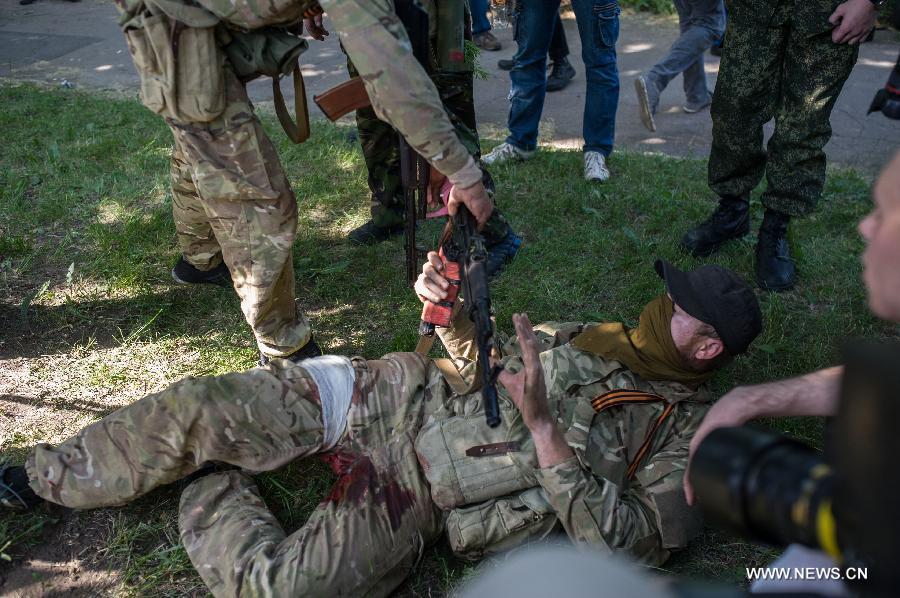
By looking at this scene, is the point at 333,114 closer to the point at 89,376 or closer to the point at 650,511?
the point at 89,376

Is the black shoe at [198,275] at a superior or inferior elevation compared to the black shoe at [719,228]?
inferior

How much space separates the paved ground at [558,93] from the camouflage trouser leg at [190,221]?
2.89 meters

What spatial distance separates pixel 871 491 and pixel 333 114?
277 cm

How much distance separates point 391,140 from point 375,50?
5.64 ft

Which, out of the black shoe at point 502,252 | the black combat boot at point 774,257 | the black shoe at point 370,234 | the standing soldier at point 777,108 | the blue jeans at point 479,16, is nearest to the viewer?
the standing soldier at point 777,108

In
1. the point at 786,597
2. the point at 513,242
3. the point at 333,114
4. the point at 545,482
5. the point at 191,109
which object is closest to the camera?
the point at 786,597

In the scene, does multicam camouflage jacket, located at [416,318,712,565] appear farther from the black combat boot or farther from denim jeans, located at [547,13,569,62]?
denim jeans, located at [547,13,569,62]

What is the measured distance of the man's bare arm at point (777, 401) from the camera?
1.91 m

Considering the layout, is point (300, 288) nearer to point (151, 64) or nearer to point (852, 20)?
point (151, 64)

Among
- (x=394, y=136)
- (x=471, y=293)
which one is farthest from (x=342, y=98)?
(x=471, y=293)

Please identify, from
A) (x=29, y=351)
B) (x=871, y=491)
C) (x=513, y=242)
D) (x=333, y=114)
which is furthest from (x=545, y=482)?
(x=29, y=351)

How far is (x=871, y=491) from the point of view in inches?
32.9

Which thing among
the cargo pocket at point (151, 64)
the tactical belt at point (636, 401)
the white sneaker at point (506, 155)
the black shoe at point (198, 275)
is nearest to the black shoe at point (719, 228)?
the white sneaker at point (506, 155)

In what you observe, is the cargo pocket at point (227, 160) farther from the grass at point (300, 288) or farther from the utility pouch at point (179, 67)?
the grass at point (300, 288)
